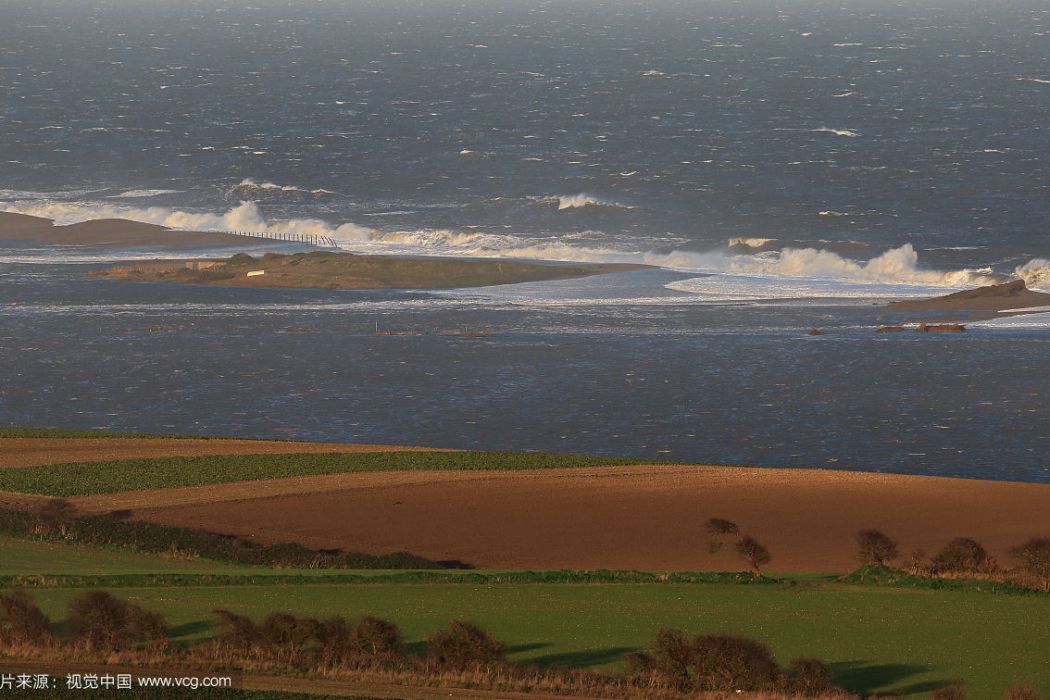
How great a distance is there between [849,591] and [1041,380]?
26.9 metres

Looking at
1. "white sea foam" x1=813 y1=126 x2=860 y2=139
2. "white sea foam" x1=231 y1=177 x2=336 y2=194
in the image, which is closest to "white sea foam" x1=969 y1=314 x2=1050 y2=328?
"white sea foam" x1=231 y1=177 x2=336 y2=194

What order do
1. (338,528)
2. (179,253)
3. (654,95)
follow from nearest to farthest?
(338,528) < (179,253) < (654,95)

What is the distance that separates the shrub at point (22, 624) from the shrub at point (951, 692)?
1293cm

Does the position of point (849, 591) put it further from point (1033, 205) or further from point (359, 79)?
point (359, 79)

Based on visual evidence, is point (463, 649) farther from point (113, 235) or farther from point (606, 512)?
point (113, 235)

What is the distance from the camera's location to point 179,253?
89.6 m

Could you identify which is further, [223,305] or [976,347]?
[223,305]

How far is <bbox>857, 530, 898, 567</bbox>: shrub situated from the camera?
31750mm

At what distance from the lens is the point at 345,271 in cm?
8081

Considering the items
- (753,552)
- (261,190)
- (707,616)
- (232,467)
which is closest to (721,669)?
(707,616)

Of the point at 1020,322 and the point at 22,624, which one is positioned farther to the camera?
the point at 1020,322

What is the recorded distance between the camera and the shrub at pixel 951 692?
2172cm

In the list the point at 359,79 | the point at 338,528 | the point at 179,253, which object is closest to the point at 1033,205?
the point at 179,253

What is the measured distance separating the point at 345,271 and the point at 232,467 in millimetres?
39597
